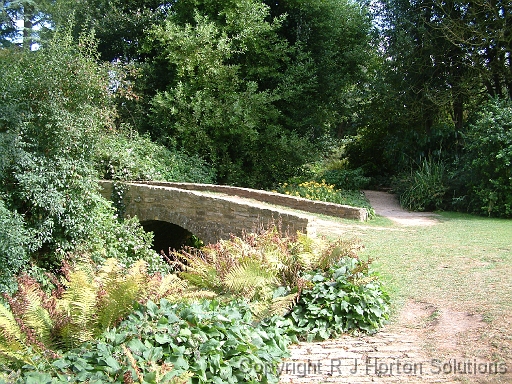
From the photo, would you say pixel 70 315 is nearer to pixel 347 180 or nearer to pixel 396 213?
pixel 396 213

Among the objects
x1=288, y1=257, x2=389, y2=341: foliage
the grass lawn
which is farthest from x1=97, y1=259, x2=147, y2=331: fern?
the grass lawn

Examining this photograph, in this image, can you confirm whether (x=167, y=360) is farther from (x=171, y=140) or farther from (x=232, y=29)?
(x=232, y=29)

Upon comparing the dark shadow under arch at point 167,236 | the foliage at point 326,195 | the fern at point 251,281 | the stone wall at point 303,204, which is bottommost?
the dark shadow under arch at point 167,236

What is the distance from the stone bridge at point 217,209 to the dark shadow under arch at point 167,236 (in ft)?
0.16

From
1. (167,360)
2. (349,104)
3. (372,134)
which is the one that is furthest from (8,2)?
(167,360)

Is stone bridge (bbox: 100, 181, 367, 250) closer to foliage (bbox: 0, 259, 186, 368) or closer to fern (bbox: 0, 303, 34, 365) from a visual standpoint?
foliage (bbox: 0, 259, 186, 368)

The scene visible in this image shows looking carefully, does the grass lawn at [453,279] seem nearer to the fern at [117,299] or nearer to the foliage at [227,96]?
the fern at [117,299]

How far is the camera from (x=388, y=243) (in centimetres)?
743

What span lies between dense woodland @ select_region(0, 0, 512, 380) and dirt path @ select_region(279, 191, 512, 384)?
5.47 meters

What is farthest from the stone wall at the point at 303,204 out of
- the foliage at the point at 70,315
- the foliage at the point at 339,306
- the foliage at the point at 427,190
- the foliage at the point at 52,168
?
the foliage at the point at 70,315

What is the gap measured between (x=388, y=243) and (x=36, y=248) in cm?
545

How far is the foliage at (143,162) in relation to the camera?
12.1 metres

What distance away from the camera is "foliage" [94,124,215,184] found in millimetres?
12094

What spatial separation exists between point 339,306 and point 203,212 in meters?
5.04
